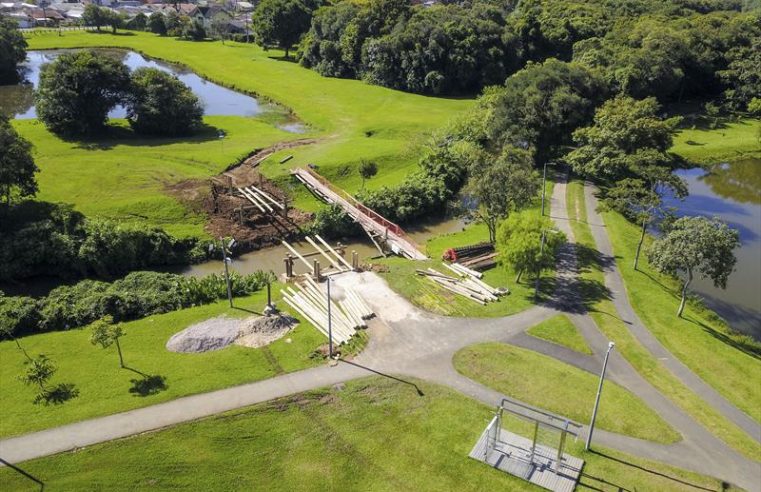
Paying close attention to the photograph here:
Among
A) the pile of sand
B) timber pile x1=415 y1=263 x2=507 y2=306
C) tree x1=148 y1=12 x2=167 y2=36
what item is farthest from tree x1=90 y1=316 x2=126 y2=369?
tree x1=148 y1=12 x2=167 y2=36

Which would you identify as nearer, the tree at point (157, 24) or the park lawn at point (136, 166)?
the park lawn at point (136, 166)

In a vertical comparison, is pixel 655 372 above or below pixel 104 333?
below

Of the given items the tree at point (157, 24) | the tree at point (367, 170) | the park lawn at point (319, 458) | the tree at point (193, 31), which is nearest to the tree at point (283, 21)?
the tree at point (193, 31)

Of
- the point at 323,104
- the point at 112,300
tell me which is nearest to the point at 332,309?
the point at 112,300

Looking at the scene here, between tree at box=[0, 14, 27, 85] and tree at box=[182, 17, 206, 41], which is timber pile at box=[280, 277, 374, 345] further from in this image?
tree at box=[182, 17, 206, 41]

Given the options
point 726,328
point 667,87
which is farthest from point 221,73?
point 726,328

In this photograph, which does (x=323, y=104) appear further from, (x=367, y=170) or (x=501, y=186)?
(x=501, y=186)

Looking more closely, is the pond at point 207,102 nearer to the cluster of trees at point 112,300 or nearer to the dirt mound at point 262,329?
the cluster of trees at point 112,300
